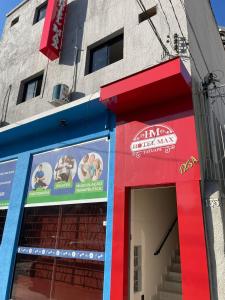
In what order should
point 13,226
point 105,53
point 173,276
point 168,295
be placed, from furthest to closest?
1. point 105,53
2. point 13,226
3. point 173,276
4. point 168,295

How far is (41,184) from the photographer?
7691 millimetres

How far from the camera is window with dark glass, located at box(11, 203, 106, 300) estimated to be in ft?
19.3

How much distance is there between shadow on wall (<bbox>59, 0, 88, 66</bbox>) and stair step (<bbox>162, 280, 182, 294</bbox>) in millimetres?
6998

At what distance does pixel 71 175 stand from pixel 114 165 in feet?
4.80

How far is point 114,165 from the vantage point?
20.6 ft

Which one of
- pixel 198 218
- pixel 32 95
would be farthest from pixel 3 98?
pixel 198 218

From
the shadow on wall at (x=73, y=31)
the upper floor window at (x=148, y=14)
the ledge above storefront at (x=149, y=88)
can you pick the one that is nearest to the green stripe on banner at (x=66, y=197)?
the ledge above storefront at (x=149, y=88)

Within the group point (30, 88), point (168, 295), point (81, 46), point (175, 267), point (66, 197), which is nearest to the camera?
point (168, 295)

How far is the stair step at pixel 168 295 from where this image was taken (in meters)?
6.27

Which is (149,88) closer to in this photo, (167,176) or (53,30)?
(167,176)

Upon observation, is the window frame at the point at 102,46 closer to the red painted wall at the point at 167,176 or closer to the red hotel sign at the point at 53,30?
the red hotel sign at the point at 53,30

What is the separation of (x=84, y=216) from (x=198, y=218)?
114 inches

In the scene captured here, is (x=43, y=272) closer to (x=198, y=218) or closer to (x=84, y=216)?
(x=84, y=216)

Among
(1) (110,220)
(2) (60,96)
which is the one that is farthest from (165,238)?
(2) (60,96)
